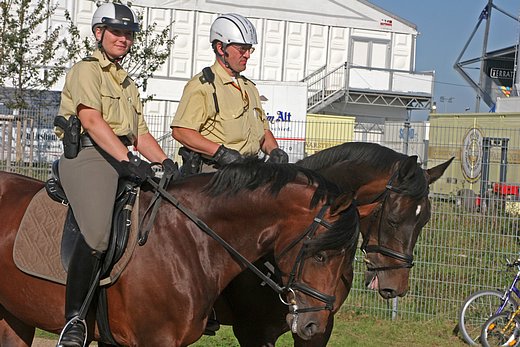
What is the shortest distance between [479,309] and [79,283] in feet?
20.5

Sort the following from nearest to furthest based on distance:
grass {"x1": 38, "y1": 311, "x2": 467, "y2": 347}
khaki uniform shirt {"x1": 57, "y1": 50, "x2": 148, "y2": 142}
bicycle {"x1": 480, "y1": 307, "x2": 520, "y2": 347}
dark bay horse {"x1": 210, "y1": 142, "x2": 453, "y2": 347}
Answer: khaki uniform shirt {"x1": 57, "y1": 50, "x2": 148, "y2": 142}, dark bay horse {"x1": 210, "y1": 142, "x2": 453, "y2": 347}, grass {"x1": 38, "y1": 311, "x2": 467, "y2": 347}, bicycle {"x1": 480, "y1": 307, "x2": 520, "y2": 347}

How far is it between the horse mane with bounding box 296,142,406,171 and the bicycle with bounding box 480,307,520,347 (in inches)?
163

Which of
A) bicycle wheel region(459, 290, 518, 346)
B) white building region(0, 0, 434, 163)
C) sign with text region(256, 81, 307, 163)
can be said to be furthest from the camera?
white building region(0, 0, 434, 163)

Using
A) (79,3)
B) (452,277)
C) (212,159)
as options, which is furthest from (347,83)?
(212,159)

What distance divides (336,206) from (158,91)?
77.6 feet

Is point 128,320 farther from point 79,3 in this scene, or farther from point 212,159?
point 79,3

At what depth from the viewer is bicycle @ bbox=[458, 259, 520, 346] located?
9398 mm

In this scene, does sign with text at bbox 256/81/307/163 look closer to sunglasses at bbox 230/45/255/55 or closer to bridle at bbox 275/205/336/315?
sunglasses at bbox 230/45/255/55

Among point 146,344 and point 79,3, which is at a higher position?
point 79,3

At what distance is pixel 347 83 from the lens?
3284 cm

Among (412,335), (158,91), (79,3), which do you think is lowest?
(412,335)

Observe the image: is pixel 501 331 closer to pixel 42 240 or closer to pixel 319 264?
pixel 319 264

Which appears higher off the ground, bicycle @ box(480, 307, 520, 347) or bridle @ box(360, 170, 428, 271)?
bridle @ box(360, 170, 428, 271)

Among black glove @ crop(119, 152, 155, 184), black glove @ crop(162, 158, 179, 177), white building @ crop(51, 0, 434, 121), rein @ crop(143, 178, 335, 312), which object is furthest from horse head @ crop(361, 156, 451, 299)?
white building @ crop(51, 0, 434, 121)
